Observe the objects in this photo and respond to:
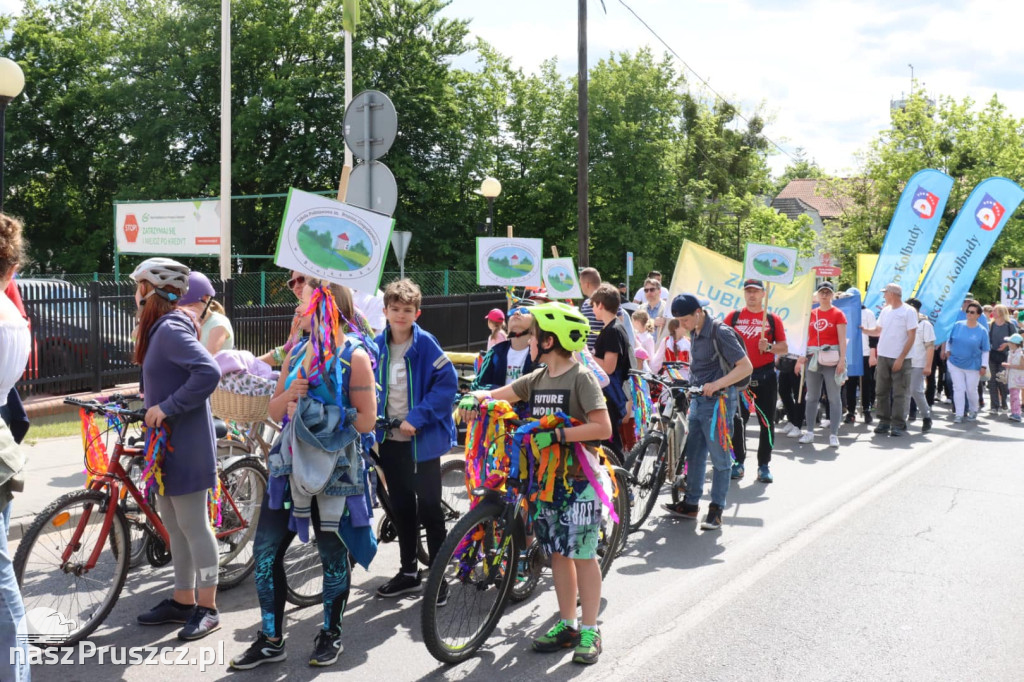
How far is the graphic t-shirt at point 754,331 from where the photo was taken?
9.09 metres

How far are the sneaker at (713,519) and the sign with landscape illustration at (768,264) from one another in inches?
181

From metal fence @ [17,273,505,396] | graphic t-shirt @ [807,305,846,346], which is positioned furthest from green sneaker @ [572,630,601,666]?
metal fence @ [17,273,505,396]

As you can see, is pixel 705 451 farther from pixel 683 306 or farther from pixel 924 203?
pixel 924 203

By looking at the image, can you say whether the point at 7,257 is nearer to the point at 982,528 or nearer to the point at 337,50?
the point at 982,528

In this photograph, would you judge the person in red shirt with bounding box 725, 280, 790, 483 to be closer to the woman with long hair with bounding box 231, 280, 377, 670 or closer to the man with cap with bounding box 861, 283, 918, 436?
the man with cap with bounding box 861, 283, 918, 436

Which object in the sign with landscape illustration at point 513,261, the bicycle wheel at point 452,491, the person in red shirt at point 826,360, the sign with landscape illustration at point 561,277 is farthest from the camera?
the sign with landscape illustration at point 561,277

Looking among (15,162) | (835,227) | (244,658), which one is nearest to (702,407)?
(244,658)

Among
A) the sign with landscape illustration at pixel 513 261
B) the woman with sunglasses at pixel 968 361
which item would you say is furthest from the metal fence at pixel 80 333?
the woman with sunglasses at pixel 968 361

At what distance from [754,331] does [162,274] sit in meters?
6.29

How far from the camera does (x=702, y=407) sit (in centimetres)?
705

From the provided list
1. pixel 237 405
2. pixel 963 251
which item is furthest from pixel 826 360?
pixel 237 405

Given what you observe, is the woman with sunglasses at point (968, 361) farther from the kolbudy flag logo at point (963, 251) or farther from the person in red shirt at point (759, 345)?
the person in red shirt at point (759, 345)

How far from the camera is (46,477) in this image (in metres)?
7.84

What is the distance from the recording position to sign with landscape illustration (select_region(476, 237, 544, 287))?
42.4 ft
